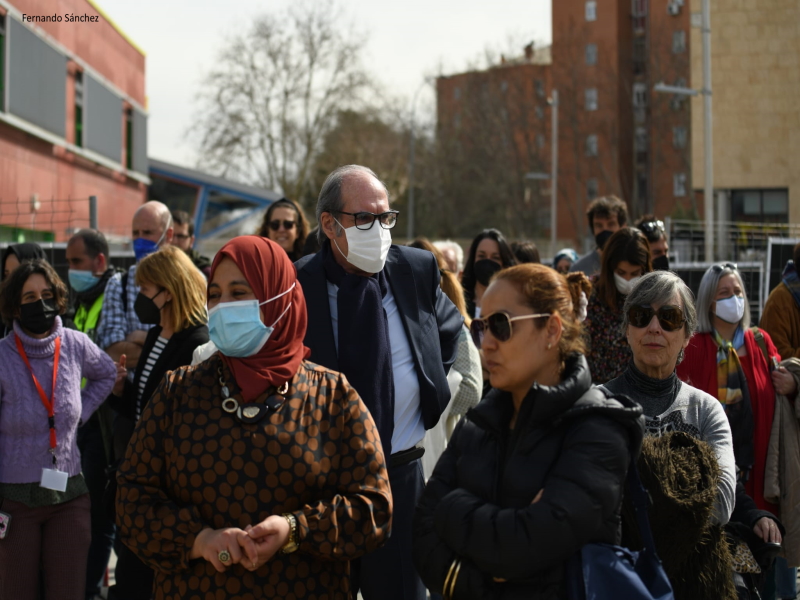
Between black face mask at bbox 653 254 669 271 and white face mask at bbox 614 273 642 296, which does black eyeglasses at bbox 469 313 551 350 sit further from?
black face mask at bbox 653 254 669 271

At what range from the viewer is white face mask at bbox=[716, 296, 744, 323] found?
5.51 metres

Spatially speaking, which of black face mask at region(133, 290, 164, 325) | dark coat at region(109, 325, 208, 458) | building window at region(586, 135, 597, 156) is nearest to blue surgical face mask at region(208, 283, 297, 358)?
dark coat at region(109, 325, 208, 458)

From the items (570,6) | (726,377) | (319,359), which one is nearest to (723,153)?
(726,377)

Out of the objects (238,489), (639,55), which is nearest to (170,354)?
(238,489)

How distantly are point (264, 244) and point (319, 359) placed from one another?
2.45 ft

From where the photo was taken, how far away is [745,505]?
163 inches

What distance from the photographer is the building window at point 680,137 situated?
65750 millimetres

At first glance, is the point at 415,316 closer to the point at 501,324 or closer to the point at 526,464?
the point at 501,324

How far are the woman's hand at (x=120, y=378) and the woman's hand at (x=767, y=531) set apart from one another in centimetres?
371

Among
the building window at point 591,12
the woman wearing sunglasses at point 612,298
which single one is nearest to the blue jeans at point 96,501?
the woman wearing sunglasses at point 612,298

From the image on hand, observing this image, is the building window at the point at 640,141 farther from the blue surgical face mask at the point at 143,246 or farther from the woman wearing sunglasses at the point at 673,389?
the woman wearing sunglasses at the point at 673,389

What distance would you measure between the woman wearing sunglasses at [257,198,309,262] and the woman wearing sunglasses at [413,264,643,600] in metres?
4.08

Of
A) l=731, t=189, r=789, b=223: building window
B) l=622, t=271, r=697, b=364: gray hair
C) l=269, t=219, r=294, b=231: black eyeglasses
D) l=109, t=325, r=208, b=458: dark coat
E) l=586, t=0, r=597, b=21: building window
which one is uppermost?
l=586, t=0, r=597, b=21: building window

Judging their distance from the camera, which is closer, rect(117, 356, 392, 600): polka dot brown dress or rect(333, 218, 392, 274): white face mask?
rect(117, 356, 392, 600): polka dot brown dress
